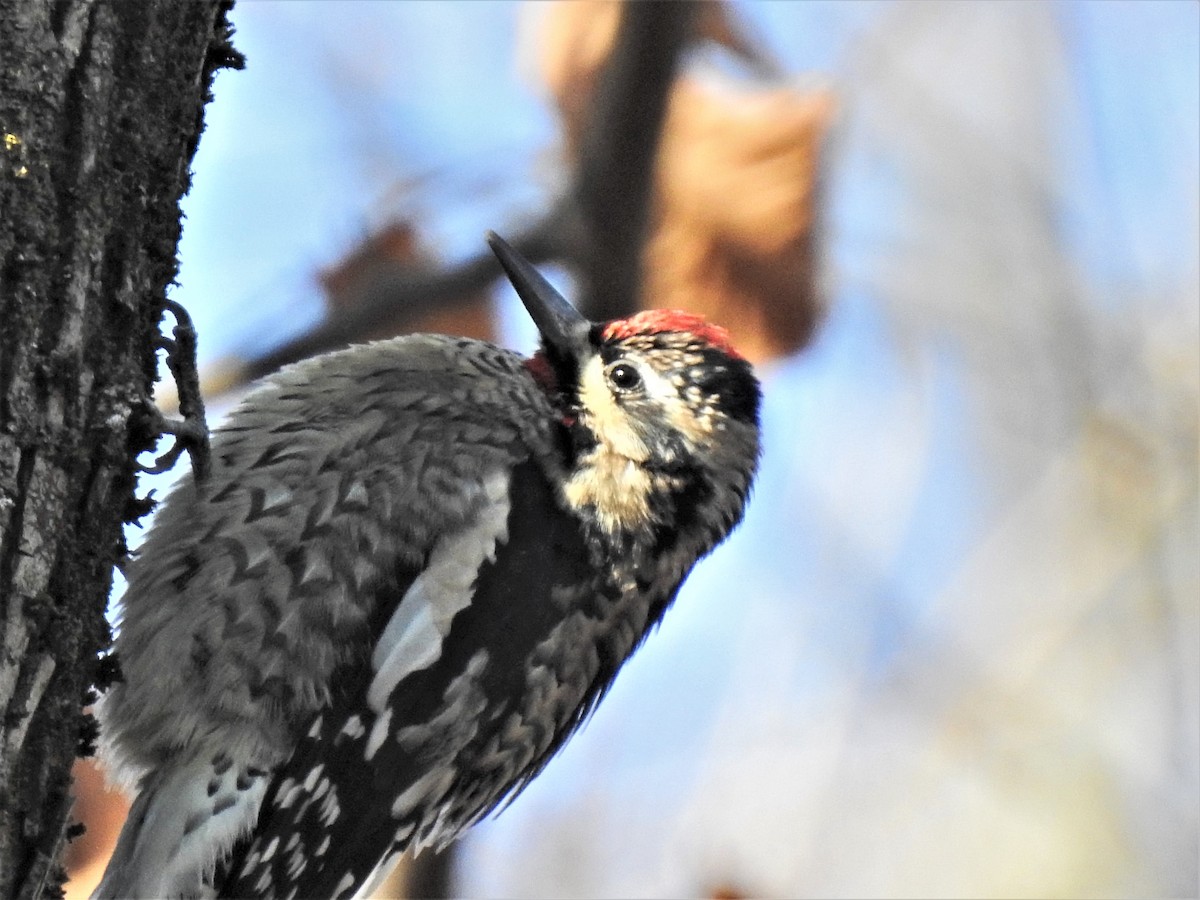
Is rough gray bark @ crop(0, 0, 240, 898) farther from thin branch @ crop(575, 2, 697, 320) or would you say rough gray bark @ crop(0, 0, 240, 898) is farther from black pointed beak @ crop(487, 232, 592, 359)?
thin branch @ crop(575, 2, 697, 320)

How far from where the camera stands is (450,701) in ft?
9.95

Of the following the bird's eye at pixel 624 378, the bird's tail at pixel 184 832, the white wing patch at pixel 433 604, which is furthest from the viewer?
the bird's eye at pixel 624 378

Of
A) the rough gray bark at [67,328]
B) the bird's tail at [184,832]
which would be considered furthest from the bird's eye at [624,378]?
the rough gray bark at [67,328]

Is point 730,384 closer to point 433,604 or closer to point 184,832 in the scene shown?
point 433,604

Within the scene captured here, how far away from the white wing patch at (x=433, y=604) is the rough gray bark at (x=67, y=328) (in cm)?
73

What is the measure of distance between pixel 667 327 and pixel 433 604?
3.36ft

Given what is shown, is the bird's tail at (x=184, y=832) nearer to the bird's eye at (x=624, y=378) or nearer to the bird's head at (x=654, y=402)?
the bird's head at (x=654, y=402)

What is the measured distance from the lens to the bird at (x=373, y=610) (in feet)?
9.44

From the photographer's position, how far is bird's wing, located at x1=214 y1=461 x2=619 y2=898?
2881 millimetres

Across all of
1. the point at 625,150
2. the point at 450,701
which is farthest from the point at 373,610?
the point at 625,150

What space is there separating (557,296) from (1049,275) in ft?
12.5

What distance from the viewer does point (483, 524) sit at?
306cm

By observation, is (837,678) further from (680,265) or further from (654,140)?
(654,140)

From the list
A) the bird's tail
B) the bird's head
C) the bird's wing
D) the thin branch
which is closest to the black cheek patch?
the bird's head
